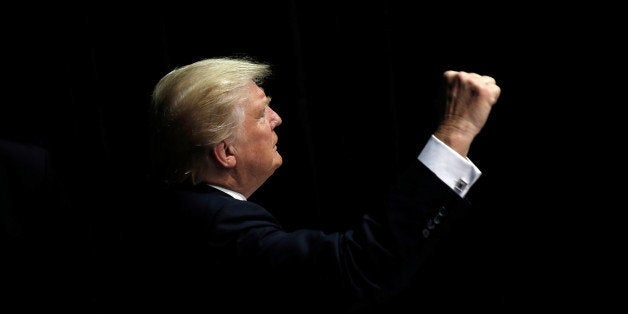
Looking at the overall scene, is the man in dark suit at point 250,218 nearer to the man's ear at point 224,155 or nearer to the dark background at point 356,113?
the man's ear at point 224,155

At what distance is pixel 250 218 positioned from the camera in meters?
1.19

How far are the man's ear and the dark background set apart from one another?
45cm

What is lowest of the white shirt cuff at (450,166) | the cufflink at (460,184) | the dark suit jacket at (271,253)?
the dark suit jacket at (271,253)

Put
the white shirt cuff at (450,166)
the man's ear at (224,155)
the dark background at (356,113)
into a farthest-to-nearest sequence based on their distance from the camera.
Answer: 1. the dark background at (356,113)
2. the man's ear at (224,155)
3. the white shirt cuff at (450,166)

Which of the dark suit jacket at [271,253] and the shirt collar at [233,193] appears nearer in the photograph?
the dark suit jacket at [271,253]

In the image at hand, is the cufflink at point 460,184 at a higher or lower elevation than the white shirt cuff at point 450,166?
lower

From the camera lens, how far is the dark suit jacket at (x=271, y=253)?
0.99 meters

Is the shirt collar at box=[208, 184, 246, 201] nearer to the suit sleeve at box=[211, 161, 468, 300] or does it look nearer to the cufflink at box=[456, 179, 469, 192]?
the suit sleeve at box=[211, 161, 468, 300]

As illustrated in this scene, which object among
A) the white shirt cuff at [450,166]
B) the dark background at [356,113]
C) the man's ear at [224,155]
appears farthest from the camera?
the dark background at [356,113]

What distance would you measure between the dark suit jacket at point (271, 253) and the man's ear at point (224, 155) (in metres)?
0.06

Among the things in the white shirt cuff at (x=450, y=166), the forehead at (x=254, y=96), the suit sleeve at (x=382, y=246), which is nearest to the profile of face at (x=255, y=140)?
the forehead at (x=254, y=96)

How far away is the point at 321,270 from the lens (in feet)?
3.41

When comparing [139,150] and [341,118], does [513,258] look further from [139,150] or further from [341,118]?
[139,150]

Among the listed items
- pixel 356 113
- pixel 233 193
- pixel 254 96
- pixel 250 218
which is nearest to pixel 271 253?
pixel 250 218
